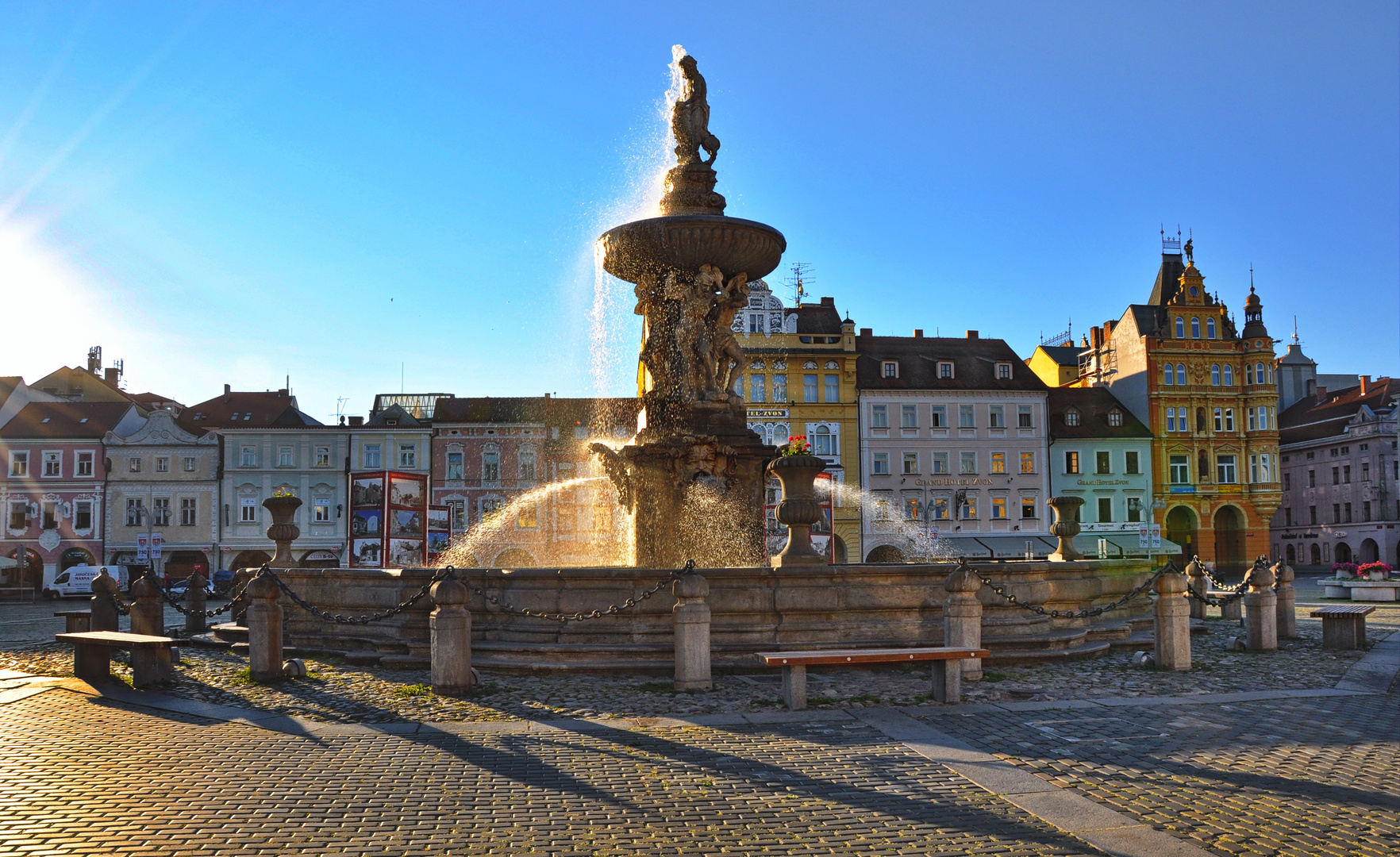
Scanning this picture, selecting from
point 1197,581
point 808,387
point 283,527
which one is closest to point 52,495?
point 808,387

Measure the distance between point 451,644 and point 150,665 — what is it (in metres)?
3.22

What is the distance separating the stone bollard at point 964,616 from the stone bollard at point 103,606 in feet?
37.9

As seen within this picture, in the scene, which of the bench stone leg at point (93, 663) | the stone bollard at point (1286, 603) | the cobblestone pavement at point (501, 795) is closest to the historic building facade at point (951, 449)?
the stone bollard at point (1286, 603)

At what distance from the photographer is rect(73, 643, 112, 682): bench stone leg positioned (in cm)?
1152

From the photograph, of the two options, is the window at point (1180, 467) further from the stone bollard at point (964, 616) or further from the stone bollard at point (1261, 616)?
the stone bollard at point (964, 616)

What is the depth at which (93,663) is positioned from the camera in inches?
456

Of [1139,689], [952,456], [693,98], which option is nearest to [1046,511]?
[952,456]

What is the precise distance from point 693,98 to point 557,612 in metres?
8.33

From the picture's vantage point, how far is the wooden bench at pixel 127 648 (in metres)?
10.7

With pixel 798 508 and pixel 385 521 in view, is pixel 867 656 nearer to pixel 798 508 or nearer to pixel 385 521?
pixel 798 508

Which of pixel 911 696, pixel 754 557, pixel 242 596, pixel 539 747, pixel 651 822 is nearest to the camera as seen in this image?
pixel 651 822

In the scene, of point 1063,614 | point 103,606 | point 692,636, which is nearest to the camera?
point 692,636

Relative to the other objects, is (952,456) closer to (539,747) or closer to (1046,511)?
(1046,511)

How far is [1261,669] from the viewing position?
11.8 meters
